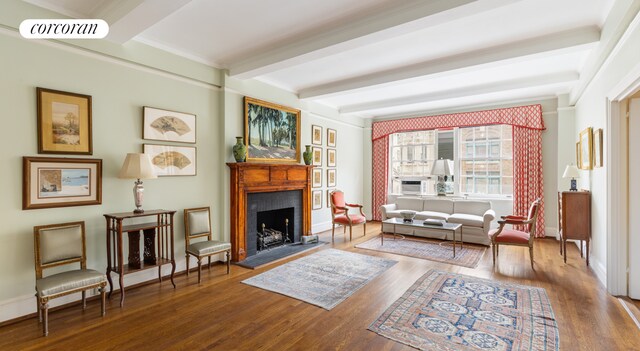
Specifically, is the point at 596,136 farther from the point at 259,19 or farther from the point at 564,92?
the point at 259,19

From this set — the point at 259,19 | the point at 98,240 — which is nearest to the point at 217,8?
the point at 259,19

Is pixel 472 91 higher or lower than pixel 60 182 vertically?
higher

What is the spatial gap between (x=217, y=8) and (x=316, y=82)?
2630mm

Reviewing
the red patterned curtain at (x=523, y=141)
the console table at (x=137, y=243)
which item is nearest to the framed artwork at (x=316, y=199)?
the console table at (x=137, y=243)

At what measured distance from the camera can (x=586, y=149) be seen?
14.4 feet

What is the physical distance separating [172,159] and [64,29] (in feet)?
5.53

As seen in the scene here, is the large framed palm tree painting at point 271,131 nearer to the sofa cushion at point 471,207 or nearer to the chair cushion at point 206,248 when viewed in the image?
the chair cushion at point 206,248

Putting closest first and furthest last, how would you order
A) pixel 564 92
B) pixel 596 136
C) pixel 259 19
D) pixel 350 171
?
pixel 259 19 < pixel 596 136 < pixel 564 92 < pixel 350 171

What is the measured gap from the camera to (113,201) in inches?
136

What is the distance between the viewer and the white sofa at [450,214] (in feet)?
18.3

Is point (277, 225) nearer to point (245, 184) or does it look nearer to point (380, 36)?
point (245, 184)

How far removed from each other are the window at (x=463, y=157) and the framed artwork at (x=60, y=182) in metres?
6.54

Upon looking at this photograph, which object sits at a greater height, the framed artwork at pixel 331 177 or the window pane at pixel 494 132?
the window pane at pixel 494 132

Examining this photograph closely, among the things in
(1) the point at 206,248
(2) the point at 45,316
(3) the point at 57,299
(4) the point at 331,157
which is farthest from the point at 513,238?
(3) the point at 57,299
